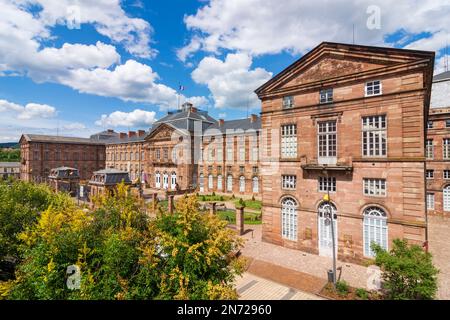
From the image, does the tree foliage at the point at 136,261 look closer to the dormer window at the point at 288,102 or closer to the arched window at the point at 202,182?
the dormer window at the point at 288,102

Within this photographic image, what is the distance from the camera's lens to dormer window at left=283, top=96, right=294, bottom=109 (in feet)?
62.3

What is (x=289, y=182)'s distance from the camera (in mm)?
19000

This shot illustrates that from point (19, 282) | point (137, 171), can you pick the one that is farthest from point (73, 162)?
point (19, 282)

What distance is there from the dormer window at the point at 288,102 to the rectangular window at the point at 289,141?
156 cm

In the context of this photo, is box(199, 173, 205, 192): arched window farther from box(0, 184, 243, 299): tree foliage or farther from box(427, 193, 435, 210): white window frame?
box(0, 184, 243, 299): tree foliage

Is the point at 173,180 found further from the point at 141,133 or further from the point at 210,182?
the point at 141,133

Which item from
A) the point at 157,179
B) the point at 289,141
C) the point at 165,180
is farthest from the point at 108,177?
the point at 289,141

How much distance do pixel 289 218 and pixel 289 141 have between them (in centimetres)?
628

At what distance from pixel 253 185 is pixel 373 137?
3063 cm

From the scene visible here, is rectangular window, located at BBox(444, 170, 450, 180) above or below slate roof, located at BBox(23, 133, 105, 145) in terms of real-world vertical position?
below

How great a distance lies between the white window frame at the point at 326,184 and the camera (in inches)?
672

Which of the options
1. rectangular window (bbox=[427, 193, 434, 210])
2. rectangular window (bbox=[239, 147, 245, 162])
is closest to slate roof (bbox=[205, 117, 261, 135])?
rectangular window (bbox=[239, 147, 245, 162])

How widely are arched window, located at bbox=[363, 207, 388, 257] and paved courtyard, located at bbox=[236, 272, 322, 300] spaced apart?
6.14 metres
